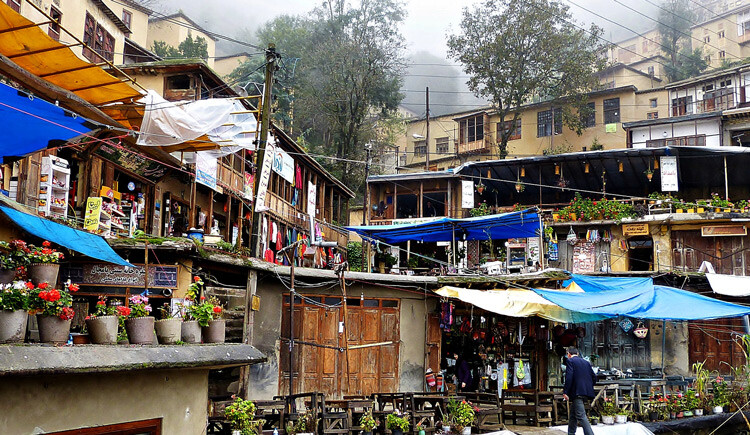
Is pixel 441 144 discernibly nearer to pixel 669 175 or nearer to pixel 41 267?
pixel 669 175

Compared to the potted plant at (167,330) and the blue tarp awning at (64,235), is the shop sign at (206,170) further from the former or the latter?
the potted plant at (167,330)

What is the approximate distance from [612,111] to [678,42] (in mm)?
26601

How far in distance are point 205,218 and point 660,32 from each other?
174ft

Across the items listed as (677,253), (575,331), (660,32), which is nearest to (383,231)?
(575,331)

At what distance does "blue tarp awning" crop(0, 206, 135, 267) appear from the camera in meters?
9.84

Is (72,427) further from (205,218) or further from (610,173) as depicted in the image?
(610,173)

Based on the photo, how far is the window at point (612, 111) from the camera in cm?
3850

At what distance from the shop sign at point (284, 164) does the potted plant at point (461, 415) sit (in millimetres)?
12597

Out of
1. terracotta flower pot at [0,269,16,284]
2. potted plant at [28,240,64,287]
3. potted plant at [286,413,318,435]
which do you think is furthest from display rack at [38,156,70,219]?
terracotta flower pot at [0,269,16,284]

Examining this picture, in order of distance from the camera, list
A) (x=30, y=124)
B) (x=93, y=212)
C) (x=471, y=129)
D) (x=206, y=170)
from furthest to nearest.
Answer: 1. (x=471, y=129)
2. (x=206, y=170)
3. (x=93, y=212)
4. (x=30, y=124)

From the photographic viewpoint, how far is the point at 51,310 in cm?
602

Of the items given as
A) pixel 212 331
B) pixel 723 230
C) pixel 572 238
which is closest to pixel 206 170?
pixel 212 331

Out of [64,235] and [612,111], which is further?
[612,111]

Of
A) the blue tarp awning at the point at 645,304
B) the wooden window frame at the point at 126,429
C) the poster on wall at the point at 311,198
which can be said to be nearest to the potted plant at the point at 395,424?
the blue tarp awning at the point at 645,304
